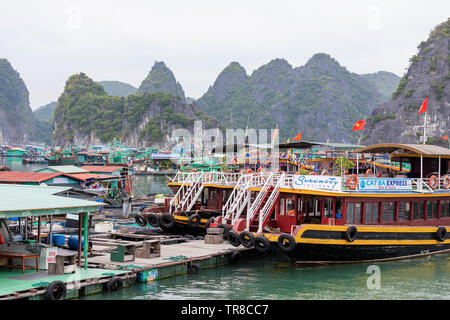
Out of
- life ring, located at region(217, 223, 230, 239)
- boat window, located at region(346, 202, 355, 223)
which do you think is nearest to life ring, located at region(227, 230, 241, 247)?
life ring, located at region(217, 223, 230, 239)

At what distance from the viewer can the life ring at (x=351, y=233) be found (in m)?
17.9

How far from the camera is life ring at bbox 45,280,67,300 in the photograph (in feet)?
40.1

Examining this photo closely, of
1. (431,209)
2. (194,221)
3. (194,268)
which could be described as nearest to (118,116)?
(194,221)

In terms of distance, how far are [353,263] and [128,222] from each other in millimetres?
12757

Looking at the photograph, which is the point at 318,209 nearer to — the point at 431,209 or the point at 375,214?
the point at 375,214

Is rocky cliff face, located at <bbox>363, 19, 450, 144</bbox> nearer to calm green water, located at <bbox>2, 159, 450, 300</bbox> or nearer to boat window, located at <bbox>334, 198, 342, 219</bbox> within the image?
boat window, located at <bbox>334, 198, 342, 219</bbox>

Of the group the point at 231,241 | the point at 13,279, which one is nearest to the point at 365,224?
the point at 231,241

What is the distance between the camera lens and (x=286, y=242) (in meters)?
17.3

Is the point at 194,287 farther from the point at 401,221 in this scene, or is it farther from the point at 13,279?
the point at 401,221

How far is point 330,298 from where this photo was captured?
48.6 ft

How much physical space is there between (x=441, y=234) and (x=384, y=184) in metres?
3.57

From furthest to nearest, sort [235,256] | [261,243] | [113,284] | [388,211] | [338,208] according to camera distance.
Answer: [388,211]
[338,208]
[235,256]
[261,243]
[113,284]

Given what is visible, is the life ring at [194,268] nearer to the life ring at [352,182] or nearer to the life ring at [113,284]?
the life ring at [113,284]
